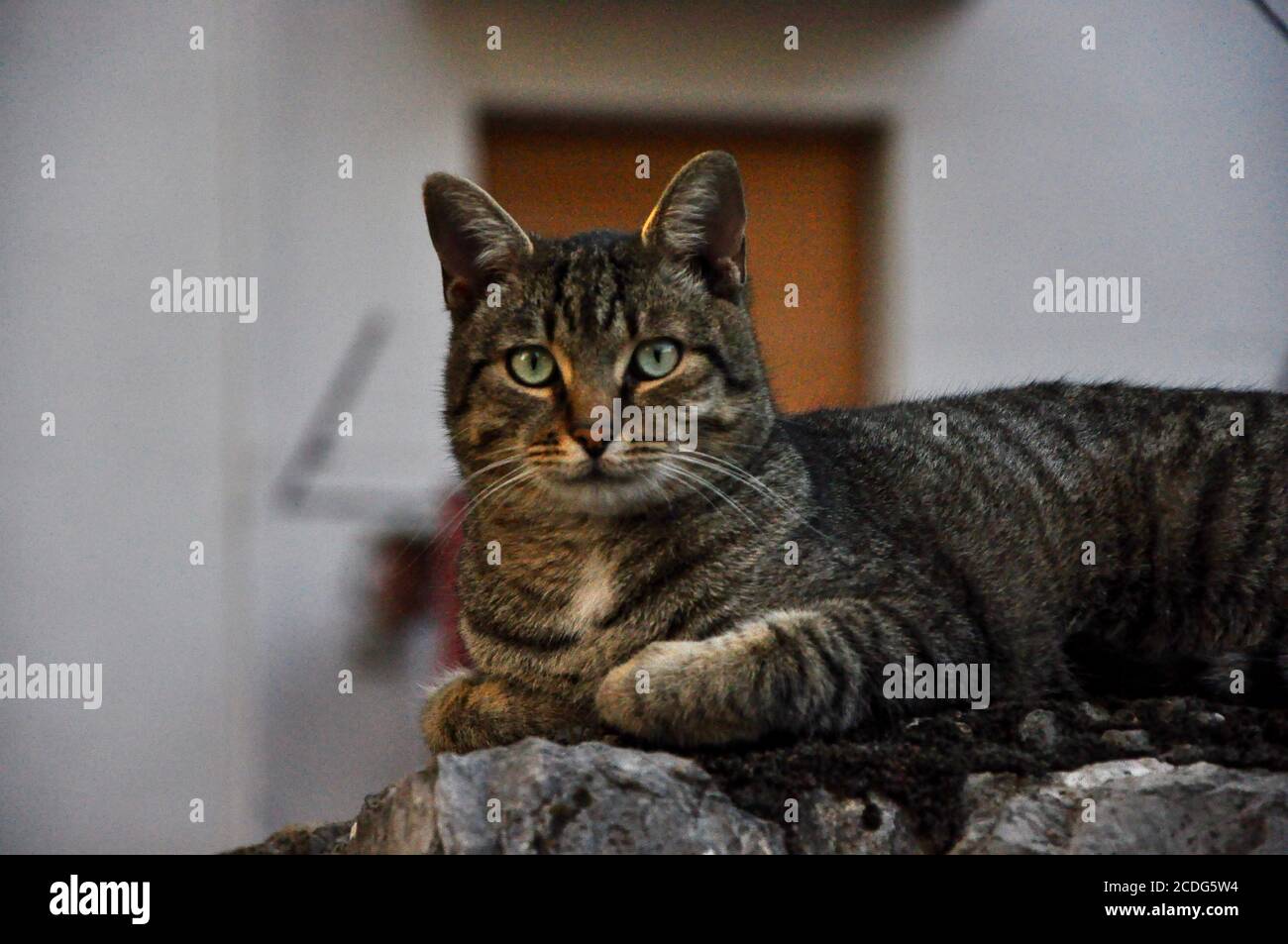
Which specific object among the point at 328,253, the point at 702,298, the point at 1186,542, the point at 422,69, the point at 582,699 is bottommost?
the point at 582,699

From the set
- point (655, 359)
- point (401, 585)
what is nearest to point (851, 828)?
point (655, 359)

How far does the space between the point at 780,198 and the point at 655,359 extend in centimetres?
237

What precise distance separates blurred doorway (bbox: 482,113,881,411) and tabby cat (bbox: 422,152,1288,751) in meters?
1.83

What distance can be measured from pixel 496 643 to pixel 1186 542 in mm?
1150

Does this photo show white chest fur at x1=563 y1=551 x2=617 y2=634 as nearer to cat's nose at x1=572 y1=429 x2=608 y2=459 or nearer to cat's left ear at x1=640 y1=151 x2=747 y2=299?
cat's nose at x1=572 y1=429 x2=608 y2=459

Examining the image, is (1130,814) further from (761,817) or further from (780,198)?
(780,198)

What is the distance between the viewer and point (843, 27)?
419 cm

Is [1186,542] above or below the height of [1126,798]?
above

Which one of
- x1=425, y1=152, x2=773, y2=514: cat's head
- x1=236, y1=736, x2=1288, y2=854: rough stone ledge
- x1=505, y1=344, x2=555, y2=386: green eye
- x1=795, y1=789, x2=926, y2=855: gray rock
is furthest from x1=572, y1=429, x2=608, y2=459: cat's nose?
x1=795, y1=789, x2=926, y2=855: gray rock

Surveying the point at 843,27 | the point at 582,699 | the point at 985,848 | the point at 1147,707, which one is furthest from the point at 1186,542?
the point at 843,27

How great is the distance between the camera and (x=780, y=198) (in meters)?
4.10

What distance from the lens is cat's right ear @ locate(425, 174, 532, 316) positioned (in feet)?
6.38

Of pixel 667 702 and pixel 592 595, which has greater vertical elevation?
pixel 592 595

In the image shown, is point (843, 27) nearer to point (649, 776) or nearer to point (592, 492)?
point (592, 492)
